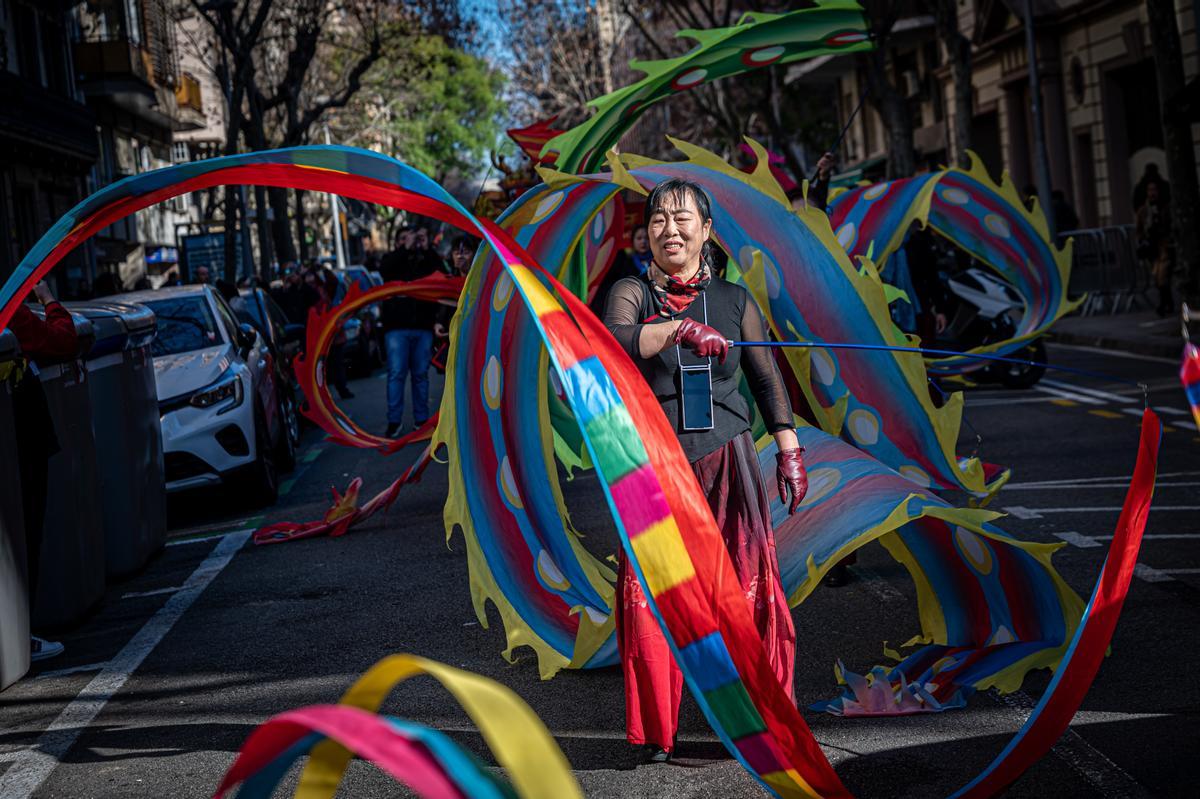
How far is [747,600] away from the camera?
511cm

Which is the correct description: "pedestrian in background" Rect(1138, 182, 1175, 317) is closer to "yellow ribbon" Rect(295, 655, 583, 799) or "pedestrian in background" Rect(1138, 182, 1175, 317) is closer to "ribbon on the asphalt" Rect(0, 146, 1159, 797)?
"ribbon on the asphalt" Rect(0, 146, 1159, 797)

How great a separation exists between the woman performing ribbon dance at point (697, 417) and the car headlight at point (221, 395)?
708cm

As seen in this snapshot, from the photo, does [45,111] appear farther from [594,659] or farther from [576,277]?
[594,659]

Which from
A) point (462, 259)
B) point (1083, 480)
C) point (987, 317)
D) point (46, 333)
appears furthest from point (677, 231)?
point (987, 317)

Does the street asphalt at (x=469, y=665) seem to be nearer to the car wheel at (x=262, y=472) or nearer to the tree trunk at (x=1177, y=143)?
the car wheel at (x=262, y=472)

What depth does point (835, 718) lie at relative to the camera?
213 inches

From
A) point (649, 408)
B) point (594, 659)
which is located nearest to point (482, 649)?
point (594, 659)

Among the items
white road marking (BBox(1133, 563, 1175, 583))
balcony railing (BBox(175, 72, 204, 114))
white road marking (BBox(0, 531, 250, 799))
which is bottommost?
white road marking (BBox(1133, 563, 1175, 583))

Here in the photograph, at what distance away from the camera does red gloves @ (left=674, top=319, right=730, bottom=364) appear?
484 cm

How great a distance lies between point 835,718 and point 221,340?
819 cm

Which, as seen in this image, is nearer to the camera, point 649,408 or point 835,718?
point 649,408

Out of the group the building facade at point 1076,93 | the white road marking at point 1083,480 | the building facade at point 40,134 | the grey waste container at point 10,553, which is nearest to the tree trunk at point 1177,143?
the building facade at point 1076,93

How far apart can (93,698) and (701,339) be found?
3.28 meters

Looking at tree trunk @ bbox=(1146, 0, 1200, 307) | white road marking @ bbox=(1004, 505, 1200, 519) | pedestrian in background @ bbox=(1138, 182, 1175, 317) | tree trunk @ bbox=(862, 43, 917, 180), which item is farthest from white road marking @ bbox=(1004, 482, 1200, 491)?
tree trunk @ bbox=(862, 43, 917, 180)
